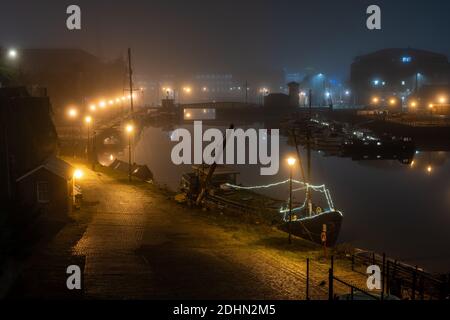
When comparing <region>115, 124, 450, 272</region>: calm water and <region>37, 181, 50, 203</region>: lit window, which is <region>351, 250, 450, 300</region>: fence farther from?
<region>37, 181, 50, 203</region>: lit window

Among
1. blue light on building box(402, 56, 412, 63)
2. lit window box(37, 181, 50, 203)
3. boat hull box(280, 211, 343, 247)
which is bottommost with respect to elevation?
boat hull box(280, 211, 343, 247)

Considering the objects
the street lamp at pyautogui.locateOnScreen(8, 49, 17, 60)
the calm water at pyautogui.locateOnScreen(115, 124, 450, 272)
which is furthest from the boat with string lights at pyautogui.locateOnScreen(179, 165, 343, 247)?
the street lamp at pyautogui.locateOnScreen(8, 49, 17, 60)

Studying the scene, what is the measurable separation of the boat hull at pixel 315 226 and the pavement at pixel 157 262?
3.89 metres

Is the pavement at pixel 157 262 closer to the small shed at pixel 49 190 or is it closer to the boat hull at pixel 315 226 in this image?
the small shed at pixel 49 190

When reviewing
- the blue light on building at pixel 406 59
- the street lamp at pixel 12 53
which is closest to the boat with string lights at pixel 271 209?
the street lamp at pixel 12 53

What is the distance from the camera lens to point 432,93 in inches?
3856

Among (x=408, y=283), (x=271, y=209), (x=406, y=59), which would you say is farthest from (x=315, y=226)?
(x=406, y=59)

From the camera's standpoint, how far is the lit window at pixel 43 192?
2470 cm

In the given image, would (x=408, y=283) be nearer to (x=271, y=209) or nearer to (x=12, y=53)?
(x=271, y=209)

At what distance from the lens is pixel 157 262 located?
1834 centimetres

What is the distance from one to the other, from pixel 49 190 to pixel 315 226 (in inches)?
528

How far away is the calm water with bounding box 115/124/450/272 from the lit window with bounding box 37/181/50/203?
1622 centimetres

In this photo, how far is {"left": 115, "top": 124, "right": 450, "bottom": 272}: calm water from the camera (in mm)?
28422
